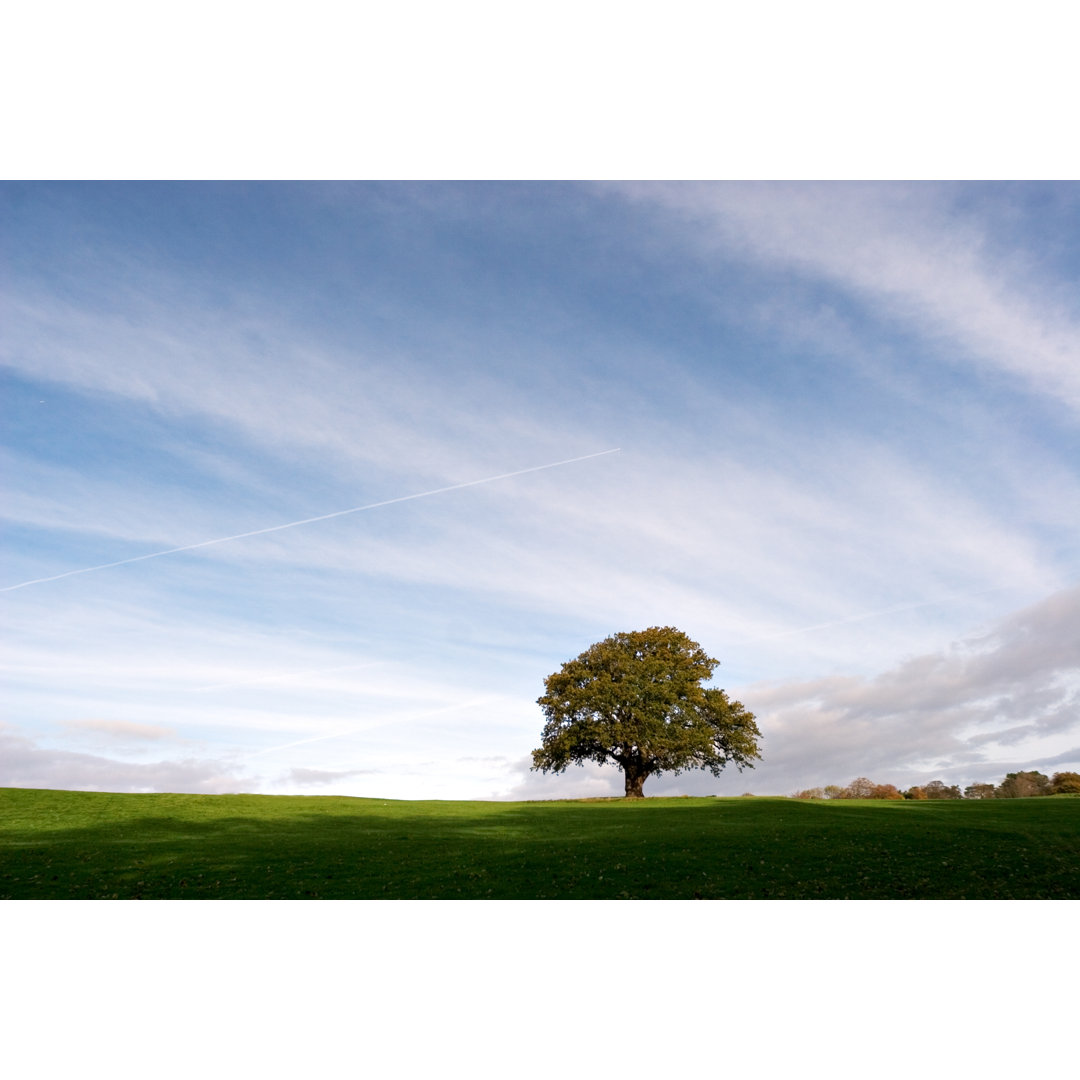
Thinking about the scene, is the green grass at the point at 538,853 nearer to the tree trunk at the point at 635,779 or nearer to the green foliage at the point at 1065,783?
the tree trunk at the point at 635,779

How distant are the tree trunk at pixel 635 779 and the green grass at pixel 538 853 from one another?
728 inches

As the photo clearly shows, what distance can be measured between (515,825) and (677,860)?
12.7m

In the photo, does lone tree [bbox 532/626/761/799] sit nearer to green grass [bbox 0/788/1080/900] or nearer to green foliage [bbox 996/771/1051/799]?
green grass [bbox 0/788/1080/900]

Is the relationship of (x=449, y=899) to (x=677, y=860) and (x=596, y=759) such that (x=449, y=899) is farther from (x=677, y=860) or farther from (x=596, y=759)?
(x=596, y=759)

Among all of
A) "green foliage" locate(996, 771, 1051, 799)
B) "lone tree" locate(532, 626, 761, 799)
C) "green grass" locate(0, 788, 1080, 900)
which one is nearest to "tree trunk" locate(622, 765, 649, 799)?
"lone tree" locate(532, 626, 761, 799)

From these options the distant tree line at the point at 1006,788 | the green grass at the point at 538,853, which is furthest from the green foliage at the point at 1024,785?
the green grass at the point at 538,853

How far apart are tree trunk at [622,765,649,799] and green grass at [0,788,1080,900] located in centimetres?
1850

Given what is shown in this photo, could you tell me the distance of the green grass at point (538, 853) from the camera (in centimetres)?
2155

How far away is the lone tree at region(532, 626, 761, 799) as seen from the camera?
57562mm

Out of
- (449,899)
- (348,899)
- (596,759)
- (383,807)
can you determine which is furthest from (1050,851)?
(596,759)

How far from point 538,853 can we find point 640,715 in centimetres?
3117

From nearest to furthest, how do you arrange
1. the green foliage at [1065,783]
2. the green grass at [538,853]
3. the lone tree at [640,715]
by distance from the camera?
1. the green grass at [538,853]
2. the lone tree at [640,715]
3. the green foliage at [1065,783]

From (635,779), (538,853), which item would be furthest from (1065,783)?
(538,853)

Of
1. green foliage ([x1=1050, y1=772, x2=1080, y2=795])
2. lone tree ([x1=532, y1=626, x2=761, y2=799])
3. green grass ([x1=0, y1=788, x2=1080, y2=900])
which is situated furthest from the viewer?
green foliage ([x1=1050, y1=772, x2=1080, y2=795])
